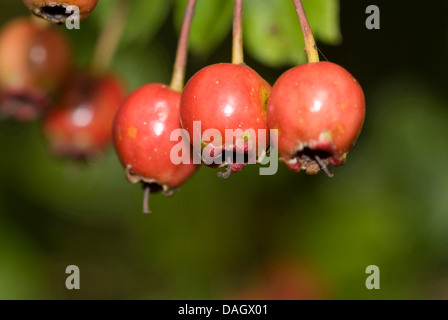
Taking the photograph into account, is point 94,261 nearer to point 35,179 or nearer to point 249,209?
point 35,179

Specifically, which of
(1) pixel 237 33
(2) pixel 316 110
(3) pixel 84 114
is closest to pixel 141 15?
(3) pixel 84 114

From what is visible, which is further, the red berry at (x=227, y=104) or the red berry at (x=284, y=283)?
the red berry at (x=284, y=283)

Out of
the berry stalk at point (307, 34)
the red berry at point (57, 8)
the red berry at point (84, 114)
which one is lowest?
the berry stalk at point (307, 34)

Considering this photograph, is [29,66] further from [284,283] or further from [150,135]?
[284,283]

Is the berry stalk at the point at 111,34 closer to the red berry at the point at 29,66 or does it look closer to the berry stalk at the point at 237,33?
the red berry at the point at 29,66

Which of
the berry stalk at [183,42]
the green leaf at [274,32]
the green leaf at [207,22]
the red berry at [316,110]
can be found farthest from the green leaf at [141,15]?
the red berry at [316,110]
